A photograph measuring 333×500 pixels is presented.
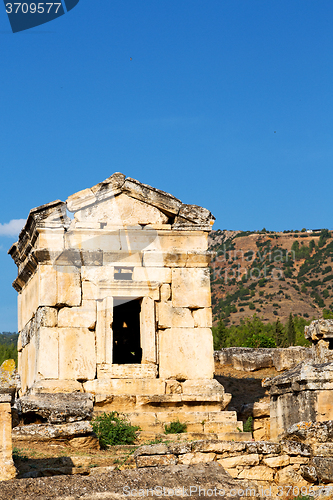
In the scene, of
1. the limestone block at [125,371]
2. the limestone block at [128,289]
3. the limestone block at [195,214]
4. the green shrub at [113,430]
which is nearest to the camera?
the green shrub at [113,430]

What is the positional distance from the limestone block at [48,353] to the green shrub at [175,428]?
222cm

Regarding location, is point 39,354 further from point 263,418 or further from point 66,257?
point 263,418

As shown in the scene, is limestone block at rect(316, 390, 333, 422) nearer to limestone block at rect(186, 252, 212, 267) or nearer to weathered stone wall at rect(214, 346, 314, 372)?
limestone block at rect(186, 252, 212, 267)

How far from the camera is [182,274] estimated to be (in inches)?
480

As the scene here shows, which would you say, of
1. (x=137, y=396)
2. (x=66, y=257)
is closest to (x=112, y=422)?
(x=137, y=396)

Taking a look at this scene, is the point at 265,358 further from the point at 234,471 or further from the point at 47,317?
the point at 234,471

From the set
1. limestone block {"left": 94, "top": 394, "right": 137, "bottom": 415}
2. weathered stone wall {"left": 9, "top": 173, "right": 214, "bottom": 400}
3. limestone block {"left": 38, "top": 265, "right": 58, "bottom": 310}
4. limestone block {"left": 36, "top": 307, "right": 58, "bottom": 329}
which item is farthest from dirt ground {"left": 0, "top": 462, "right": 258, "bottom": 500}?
limestone block {"left": 38, "top": 265, "right": 58, "bottom": 310}

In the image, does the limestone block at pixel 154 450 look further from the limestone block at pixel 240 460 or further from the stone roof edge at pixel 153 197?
the stone roof edge at pixel 153 197

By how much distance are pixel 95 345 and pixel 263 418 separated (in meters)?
3.69

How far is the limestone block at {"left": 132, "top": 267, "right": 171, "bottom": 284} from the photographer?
12070 mm

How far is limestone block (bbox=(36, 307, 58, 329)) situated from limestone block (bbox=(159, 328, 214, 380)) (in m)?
2.05

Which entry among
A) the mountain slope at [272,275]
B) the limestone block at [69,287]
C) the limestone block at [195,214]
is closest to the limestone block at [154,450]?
the limestone block at [69,287]

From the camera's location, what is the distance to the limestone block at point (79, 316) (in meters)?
11.6

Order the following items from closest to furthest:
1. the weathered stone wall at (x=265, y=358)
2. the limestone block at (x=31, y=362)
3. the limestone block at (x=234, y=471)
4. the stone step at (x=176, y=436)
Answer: the limestone block at (x=234, y=471), the stone step at (x=176, y=436), the limestone block at (x=31, y=362), the weathered stone wall at (x=265, y=358)
